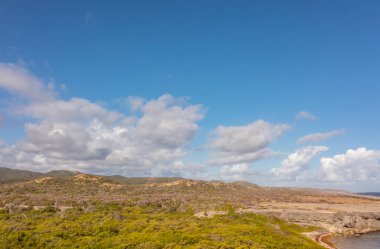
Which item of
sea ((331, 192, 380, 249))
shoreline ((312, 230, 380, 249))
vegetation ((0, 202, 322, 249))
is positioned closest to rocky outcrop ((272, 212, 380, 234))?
shoreline ((312, 230, 380, 249))

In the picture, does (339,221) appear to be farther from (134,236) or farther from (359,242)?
(134,236)

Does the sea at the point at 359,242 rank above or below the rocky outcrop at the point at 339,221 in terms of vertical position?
below

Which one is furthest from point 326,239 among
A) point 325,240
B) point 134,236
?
point 134,236

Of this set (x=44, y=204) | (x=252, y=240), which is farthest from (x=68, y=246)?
(x=44, y=204)

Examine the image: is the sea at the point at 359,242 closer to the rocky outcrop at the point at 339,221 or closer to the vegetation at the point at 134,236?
the rocky outcrop at the point at 339,221

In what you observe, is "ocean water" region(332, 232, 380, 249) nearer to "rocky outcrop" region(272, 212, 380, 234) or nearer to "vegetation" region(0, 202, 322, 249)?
"rocky outcrop" region(272, 212, 380, 234)

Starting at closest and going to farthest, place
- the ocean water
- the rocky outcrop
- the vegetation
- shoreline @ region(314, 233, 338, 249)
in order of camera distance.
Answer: the vegetation < shoreline @ region(314, 233, 338, 249) < the ocean water < the rocky outcrop

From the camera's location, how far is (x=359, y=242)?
46969 millimetres

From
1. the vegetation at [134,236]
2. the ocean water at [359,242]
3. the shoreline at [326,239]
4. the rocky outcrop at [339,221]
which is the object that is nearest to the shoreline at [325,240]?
the shoreline at [326,239]

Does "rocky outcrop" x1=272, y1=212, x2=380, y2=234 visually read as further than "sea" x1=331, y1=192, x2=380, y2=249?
Yes

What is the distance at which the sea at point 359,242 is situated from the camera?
144ft

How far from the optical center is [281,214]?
62938mm

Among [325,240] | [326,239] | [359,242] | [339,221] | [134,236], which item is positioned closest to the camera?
[134,236]

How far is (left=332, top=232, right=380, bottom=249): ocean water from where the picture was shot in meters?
43.8
